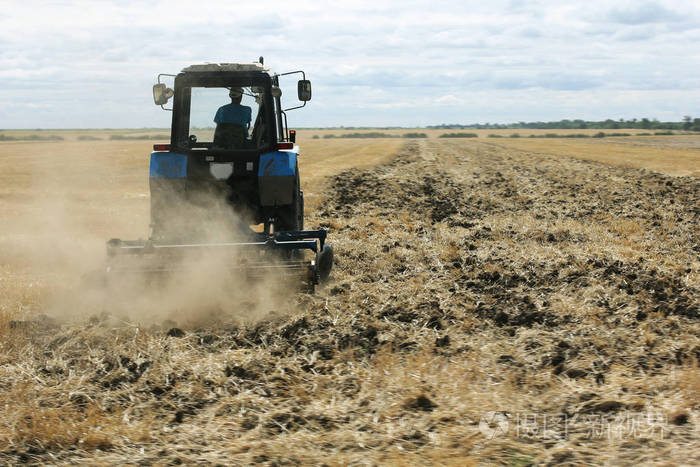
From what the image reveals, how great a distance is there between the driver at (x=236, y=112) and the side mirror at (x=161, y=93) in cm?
64

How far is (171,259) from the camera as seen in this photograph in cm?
650

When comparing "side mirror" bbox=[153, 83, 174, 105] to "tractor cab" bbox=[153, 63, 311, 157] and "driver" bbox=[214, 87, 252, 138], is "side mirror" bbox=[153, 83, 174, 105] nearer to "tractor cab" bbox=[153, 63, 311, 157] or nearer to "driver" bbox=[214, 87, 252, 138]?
"tractor cab" bbox=[153, 63, 311, 157]

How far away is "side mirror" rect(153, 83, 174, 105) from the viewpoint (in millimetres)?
7637

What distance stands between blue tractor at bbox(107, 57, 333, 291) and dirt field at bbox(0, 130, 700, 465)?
1.31 metres

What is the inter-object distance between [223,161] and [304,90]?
129cm

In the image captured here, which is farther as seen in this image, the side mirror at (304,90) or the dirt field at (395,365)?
the side mirror at (304,90)

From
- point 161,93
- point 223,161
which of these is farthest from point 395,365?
point 161,93

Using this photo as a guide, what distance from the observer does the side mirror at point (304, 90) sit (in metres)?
7.59

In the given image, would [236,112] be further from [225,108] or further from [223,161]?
[223,161]

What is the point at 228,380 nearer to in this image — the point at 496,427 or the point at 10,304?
the point at 496,427

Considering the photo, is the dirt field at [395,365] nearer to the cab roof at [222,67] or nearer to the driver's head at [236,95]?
the driver's head at [236,95]

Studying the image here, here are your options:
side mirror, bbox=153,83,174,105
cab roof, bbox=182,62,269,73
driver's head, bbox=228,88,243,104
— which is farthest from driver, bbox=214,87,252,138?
side mirror, bbox=153,83,174,105

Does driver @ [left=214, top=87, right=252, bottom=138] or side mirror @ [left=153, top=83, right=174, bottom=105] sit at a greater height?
side mirror @ [left=153, top=83, right=174, bottom=105]

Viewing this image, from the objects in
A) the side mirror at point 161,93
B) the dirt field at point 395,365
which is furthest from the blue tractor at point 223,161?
the dirt field at point 395,365
